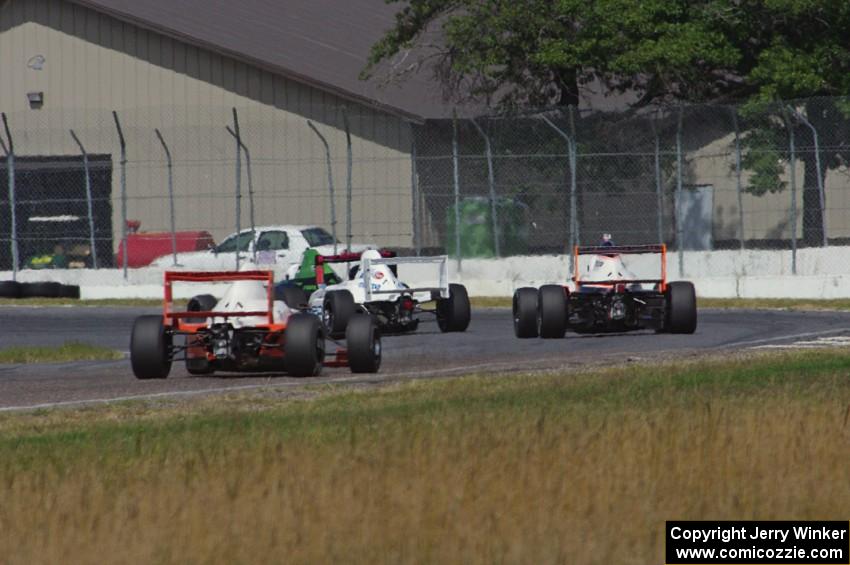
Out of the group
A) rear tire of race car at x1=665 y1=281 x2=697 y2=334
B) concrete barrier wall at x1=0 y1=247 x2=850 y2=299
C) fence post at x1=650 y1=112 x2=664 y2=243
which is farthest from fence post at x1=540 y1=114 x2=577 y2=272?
rear tire of race car at x1=665 y1=281 x2=697 y2=334

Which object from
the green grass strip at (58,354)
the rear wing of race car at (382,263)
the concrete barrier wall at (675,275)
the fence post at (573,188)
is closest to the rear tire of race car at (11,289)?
the concrete barrier wall at (675,275)

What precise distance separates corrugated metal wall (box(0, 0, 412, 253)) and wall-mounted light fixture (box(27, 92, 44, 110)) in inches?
6.1

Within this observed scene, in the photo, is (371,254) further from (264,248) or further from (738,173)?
(264,248)

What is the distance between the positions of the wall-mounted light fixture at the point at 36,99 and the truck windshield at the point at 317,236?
439 inches

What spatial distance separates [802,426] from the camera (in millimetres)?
10148

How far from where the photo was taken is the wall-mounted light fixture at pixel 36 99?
131 feet

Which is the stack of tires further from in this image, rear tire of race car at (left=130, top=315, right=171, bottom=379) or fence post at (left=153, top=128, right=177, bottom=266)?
rear tire of race car at (left=130, top=315, right=171, bottom=379)

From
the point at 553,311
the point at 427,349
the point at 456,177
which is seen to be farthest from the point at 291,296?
the point at 456,177

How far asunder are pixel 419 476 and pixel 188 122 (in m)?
29.6

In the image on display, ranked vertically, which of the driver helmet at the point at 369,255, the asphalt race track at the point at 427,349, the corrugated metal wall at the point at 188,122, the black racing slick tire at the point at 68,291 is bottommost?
the asphalt race track at the point at 427,349

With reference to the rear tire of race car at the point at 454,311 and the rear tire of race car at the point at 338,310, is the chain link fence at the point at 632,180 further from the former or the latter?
the rear tire of race car at the point at 338,310

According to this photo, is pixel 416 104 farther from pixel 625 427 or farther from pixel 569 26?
pixel 625 427

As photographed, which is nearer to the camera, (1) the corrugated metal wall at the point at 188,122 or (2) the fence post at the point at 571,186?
(2) the fence post at the point at 571,186

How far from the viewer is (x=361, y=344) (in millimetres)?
15945
